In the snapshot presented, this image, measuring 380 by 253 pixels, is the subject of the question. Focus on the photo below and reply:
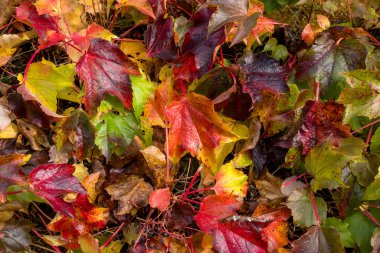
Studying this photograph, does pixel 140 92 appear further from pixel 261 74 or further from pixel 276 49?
pixel 276 49

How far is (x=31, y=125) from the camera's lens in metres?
1.24

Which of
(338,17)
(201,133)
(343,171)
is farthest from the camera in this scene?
(338,17)

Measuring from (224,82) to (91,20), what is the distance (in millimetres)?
413

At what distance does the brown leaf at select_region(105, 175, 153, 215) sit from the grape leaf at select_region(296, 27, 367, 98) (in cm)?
51

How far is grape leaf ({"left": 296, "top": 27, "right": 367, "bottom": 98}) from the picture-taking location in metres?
1.23

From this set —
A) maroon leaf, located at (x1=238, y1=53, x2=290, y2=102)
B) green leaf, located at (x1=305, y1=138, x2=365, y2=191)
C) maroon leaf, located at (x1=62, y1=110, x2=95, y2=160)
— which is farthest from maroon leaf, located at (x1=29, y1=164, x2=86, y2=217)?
green leaf, located at (x1=305, y1=138, x2=365, y2=191)

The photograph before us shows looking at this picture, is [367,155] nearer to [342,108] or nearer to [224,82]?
[342,108]

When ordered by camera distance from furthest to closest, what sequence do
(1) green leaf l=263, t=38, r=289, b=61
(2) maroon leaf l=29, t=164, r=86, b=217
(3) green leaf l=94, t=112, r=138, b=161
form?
1. (1) green leaf l=263, t=38, r=289, b=61
2. (3) green leaf l=94, t=112, r=138, b=161
3. (2) maroon leaf l=29, t=164, r=86, b=217

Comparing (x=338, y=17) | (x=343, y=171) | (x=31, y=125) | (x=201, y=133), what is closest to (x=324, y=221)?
(x=343, y=171)

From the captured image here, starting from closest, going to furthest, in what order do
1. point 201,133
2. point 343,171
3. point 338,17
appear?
1. point 201,133
2. point 343,171
3. point 338,17

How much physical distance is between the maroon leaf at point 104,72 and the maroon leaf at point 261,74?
0.29 m

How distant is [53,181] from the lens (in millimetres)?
1103

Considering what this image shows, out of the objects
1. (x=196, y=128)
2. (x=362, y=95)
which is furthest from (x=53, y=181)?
(x=362, y=95)

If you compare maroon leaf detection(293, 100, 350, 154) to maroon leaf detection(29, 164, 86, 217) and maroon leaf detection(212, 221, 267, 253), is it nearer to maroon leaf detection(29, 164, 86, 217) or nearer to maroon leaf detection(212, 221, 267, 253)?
maroon leaf detection(212, 221, 267, 253)
